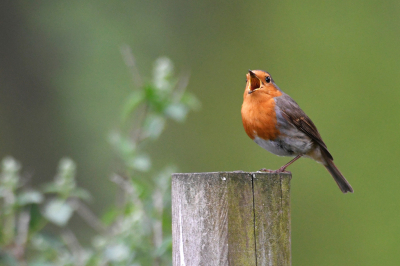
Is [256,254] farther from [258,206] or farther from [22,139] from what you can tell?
[22,139]

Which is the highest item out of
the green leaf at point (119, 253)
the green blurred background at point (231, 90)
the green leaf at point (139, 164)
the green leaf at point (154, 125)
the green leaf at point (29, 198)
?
the green blurred background at point (231, 90)

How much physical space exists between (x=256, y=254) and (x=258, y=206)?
0.15 meters

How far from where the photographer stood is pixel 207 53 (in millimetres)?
7652

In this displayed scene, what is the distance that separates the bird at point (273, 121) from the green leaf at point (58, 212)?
111 cm

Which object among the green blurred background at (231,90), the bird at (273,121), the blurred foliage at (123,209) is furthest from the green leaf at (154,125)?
the green blurred background at (231,90)

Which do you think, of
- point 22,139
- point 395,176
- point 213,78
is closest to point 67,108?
point 22,139

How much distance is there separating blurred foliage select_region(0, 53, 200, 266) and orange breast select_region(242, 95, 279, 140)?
0.33 m

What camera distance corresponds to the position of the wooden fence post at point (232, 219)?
1679 millimetres

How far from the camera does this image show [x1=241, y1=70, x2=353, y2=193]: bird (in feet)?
10.1

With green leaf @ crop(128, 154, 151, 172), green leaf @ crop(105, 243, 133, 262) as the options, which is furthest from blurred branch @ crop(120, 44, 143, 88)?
green leaf @ crop(105, 243, 133, 262)

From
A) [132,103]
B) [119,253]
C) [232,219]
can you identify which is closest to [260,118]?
[132,103]

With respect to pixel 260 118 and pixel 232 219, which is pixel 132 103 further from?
pixel 232 219

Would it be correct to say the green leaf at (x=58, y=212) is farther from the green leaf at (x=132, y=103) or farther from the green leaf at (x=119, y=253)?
the green leaf at (x=132, y=103)

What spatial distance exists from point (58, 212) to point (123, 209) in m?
0.38
